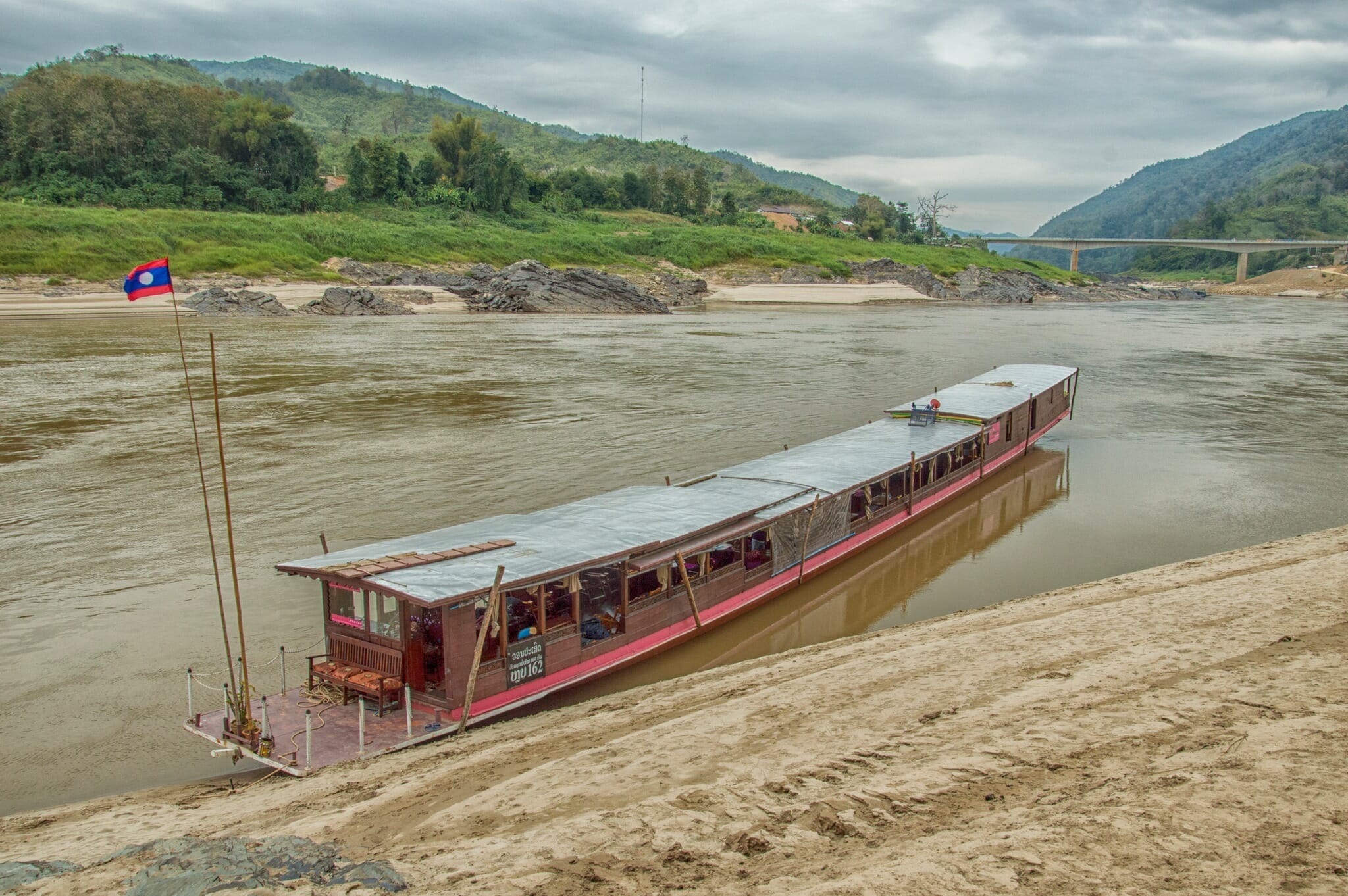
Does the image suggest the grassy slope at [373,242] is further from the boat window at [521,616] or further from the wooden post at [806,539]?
the boat window at [521,616]

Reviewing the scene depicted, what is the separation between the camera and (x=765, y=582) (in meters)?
13.7

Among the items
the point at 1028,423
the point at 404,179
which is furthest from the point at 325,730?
the point at 404,179

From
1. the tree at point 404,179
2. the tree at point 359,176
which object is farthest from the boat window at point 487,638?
the tree at point 404,179

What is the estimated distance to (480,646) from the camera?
30.1ft

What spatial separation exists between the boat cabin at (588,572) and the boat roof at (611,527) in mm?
31

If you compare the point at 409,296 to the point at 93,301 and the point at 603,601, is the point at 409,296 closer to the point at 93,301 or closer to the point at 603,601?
the point at 93,301

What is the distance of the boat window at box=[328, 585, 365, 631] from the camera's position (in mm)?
9820

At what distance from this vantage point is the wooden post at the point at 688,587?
11.7 metres

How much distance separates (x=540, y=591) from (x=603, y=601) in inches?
56.6

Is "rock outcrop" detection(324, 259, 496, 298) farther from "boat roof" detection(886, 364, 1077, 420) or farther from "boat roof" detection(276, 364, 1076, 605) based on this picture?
"boat roof" detection(276, 364, 1076, 605)

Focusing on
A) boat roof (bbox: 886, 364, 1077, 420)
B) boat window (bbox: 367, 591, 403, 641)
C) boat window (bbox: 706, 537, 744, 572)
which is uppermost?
boat roof (bbox: 886, 364, 1077, 420)

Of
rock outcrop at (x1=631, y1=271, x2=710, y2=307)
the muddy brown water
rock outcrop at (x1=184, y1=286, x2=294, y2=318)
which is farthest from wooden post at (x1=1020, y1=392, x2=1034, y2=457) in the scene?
rock outcrop at (x1=631, y1=271, x2=710, y2=307)

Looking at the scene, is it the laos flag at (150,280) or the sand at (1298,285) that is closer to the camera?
the laos flag at (150,280)

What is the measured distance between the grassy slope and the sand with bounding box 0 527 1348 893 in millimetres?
52990
